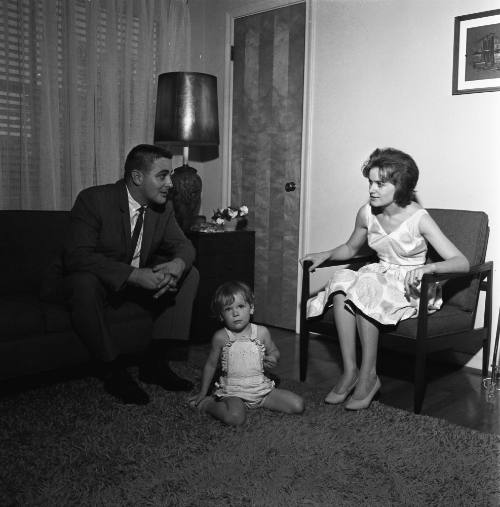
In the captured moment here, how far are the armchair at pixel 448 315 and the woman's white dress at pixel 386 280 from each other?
0.06 metres

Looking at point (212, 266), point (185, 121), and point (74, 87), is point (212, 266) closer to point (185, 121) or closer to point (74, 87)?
point (185, 121)

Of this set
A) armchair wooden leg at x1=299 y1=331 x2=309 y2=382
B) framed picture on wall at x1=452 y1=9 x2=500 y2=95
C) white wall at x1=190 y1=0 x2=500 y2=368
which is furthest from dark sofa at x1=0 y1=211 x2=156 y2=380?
framed picture on wall at x1=452 y1=9 x2=500 y2=95

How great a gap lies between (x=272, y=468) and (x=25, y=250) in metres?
1.74

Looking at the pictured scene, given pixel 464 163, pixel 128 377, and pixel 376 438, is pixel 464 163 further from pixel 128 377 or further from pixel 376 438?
pixel 128 377

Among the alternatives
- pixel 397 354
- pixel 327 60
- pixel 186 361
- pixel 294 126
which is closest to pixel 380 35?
pixel 327 60

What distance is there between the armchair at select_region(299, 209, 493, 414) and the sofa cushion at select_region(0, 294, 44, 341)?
1162 millimetres

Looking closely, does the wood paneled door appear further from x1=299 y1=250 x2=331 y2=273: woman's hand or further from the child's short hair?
the child's short hair

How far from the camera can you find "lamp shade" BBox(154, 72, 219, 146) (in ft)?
12.0

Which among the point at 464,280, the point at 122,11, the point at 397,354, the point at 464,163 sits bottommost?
the point at 397,354

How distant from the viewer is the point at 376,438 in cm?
217

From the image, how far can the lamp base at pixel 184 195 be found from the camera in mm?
3682

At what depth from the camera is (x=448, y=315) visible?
8.63 feet

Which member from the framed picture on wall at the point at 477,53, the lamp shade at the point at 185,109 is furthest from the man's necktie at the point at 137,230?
the framed picture on wall at the point at 477,53

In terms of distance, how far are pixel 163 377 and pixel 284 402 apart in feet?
1.98
